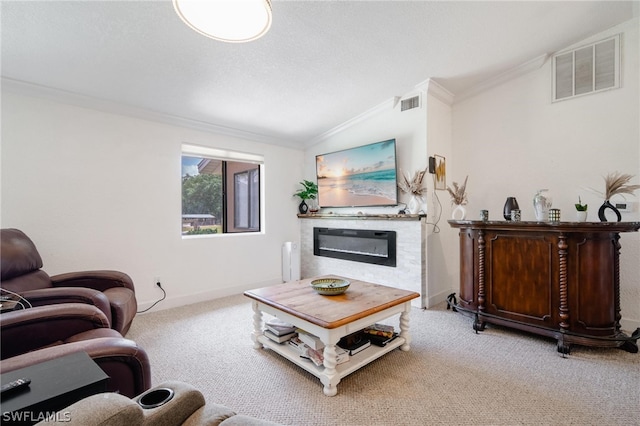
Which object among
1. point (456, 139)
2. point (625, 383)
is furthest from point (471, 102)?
point (625, 383)

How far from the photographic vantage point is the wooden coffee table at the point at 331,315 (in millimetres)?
1782

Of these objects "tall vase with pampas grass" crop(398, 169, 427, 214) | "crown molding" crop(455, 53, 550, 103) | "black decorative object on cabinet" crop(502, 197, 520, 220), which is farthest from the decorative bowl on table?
"crown molding" crop(455, 53, 550, 103)

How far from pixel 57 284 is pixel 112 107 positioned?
182cm

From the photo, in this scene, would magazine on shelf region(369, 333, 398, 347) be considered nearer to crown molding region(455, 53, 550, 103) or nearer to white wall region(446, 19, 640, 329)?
white wall region(446, 19, 640, 329)

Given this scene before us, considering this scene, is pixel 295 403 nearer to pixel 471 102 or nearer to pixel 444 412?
pixel 444 412

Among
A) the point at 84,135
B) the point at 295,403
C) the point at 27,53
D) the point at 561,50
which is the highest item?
the point at 561,50

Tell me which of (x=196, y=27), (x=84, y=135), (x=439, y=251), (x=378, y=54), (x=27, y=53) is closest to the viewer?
(x=196, y=27)

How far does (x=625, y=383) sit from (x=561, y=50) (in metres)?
3.12

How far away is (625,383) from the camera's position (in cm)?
184

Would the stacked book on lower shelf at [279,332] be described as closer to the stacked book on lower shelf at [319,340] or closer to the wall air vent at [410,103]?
the stacked book on lower shelf at [319,340]

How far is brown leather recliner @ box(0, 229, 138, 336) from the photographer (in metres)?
1.82

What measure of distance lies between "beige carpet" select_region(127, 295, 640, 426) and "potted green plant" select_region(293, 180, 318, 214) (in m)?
2.46

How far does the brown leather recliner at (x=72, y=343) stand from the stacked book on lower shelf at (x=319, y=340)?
101 centimetres

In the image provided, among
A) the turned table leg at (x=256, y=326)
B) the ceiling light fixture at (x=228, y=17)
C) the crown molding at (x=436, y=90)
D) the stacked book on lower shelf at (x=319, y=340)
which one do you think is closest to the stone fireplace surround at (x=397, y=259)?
the stacked book on lower shelf at (x=319, y=340)
